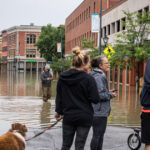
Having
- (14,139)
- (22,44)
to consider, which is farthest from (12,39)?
(14,139)

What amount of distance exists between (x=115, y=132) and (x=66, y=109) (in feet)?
15.5

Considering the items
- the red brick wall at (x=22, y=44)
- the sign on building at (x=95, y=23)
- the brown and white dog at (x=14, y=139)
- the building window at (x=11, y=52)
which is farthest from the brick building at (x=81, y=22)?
the brown and white dog at (x=14, y=139)

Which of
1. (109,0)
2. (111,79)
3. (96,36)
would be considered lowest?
(111,79)

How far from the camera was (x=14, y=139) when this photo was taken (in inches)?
191

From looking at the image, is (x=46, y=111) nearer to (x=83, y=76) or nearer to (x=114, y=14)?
(x=83, y=76)

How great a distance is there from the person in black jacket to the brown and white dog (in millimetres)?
585

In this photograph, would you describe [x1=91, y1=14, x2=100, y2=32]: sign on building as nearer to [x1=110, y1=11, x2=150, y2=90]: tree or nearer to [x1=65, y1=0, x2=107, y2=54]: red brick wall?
[x1=110, y1=11, x2=150, y2=90]: tree

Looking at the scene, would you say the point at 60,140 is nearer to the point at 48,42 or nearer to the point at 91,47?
the point at 91,47

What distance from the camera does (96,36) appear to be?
52.6 m

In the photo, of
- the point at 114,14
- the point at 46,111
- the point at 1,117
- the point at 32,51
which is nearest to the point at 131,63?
the point at 46,111

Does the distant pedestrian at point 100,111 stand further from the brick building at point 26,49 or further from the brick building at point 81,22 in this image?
the brick building at point 26,49

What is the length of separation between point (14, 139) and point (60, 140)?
345 cm

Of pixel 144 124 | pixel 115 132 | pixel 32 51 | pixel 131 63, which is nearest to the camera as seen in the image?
pixel 144 124

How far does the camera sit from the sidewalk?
295 inches
